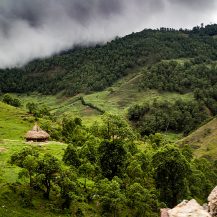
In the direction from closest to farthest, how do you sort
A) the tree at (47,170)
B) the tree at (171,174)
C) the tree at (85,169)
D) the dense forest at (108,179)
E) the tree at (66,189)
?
the tree at (47,170) < the tree at (66,189) < the dense forest at (108,179) < the tree at (85,169) < the tree at (171,174)

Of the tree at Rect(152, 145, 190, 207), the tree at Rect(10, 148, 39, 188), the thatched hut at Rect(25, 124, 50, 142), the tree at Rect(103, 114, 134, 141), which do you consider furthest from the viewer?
the thatched hut at Rect(25, 124, 50, 142)

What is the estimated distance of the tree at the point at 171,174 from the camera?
9938 centimetres

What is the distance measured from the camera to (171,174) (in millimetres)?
100500

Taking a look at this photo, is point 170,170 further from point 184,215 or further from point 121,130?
point 184,215

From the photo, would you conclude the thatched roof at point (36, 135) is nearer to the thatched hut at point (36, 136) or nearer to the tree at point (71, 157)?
the thatched hut at point (36, 136)

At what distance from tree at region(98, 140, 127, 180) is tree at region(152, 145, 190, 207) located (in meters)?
9.17

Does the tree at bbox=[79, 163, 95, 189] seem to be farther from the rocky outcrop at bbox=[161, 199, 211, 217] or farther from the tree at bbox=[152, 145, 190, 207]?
the rocky outcrop at bbox=[161, 199, 211, 217]

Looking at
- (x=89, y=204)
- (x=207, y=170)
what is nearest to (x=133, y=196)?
(x=89, y=204)

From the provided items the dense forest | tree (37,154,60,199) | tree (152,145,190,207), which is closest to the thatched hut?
the dense forest

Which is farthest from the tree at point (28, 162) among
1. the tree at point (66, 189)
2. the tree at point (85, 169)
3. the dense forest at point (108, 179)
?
the tree at point (85, 169)

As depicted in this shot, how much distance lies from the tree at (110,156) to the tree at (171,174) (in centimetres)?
917

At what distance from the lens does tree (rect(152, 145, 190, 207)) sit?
99.4 m

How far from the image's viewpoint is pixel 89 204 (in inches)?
3492

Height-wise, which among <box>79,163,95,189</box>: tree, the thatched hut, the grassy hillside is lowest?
<box>79,163,95,189</box>: tree
